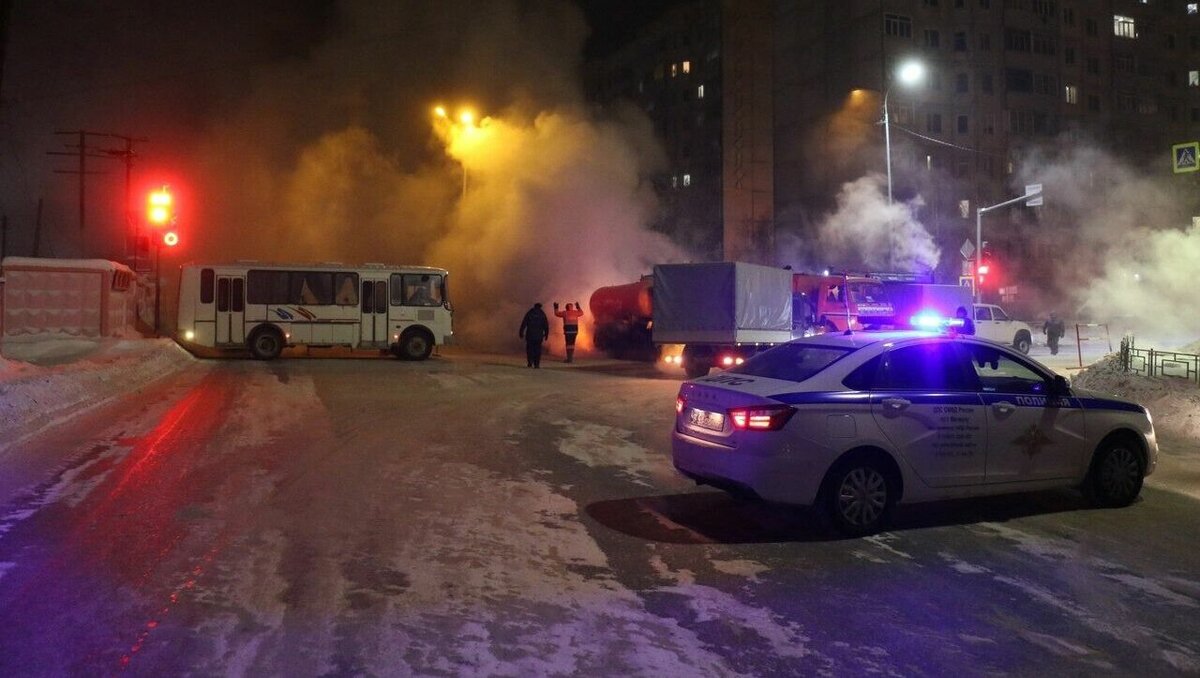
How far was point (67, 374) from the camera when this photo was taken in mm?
13758

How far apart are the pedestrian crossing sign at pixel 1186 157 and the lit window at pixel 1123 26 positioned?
186 ft

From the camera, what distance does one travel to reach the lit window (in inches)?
2434

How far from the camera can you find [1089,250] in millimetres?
51188

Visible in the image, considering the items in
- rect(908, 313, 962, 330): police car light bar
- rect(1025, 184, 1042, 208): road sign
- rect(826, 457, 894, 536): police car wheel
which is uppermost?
rect(1025, 184, 1042, 208): road sign

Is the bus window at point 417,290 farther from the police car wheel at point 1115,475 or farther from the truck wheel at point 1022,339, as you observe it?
the truck wheel at point 1022,339

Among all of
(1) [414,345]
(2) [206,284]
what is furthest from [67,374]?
(1) [414,345]

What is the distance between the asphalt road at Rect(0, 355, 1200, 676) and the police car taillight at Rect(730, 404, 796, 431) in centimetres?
78

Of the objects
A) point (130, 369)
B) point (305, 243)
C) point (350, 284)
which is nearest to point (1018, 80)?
point (305, 243)

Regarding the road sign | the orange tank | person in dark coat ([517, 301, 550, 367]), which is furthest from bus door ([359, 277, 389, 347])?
the road sign

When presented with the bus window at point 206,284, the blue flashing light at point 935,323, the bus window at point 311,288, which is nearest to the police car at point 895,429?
the blue flashing light at point 935,323

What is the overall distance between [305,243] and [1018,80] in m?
46.2

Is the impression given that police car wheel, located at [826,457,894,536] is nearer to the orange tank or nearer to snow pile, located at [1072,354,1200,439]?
snow pile, located at [1072,354,1200,439]

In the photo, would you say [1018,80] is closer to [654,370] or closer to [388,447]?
[654,370]

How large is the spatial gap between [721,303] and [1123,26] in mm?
59365
